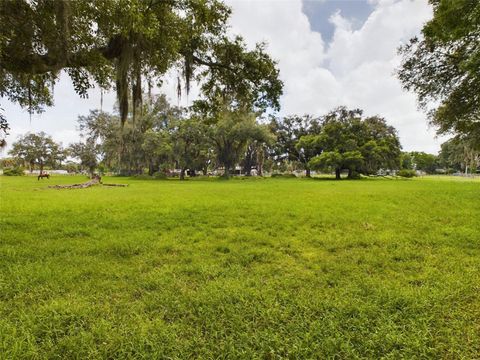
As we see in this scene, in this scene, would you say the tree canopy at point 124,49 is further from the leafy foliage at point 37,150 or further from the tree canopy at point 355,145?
the leafy foliage at point 37,150

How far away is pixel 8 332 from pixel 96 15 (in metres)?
4.89

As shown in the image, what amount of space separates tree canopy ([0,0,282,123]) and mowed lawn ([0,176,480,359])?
131 inches

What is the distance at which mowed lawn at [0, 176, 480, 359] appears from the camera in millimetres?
2408

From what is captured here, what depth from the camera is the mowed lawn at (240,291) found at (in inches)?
94.8

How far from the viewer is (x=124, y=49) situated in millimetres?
5199

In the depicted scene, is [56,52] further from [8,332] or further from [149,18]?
[8,332]

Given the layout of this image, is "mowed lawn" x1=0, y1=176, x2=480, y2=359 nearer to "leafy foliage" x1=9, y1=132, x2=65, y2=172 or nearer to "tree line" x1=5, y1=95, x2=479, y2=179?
"tree line" x1=5, y1=95, x2=479, y2=179

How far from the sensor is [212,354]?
2314 mm

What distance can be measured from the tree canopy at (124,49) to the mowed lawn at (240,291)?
131 inches

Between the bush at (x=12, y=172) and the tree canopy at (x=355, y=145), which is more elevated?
the tree canopy at (x=355, y=145)

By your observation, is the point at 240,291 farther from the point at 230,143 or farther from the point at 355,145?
the point at 355,145

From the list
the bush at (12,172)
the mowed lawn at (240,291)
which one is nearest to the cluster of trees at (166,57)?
the mowed lawn at (240,291)

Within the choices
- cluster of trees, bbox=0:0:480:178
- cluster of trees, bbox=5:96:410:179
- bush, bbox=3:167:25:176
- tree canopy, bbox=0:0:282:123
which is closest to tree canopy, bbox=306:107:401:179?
cluster of trees, bbox=5:96:410:179

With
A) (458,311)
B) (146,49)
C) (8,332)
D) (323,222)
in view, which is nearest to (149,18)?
(146,49)
